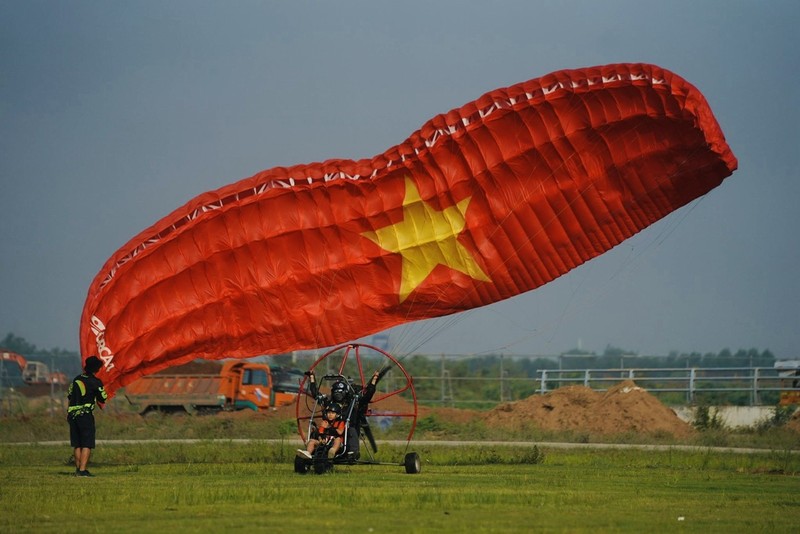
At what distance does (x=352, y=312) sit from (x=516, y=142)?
3.70m

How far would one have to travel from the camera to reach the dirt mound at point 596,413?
29483 mm

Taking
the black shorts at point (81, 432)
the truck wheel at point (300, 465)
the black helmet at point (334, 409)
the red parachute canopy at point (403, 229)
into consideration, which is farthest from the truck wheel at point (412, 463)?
the black shorts at point (81, 432)

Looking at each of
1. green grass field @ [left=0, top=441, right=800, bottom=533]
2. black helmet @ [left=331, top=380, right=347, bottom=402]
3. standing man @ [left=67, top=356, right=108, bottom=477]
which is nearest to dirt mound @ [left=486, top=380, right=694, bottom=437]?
green grass field @ [left=0, top=441, right=800, bottom=533]

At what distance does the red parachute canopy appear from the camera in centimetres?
1612

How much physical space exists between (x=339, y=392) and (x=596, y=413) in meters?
16.8

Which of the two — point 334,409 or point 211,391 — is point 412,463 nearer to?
point 334,409

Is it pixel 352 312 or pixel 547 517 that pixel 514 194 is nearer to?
pixel 352 312

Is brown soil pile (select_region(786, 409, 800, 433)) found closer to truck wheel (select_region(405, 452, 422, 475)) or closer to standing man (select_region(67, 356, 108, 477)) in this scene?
truck wheel (select_region(405, 452, 422, 475))

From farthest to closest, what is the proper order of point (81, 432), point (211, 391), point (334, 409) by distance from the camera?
point (211, 391)
point (81, 432)
point (334, 409)

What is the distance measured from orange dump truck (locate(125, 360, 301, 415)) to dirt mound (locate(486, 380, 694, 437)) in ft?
30.9

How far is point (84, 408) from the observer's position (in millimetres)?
15836

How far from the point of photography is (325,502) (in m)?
11.7

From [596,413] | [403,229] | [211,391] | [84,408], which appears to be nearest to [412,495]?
[403,229]

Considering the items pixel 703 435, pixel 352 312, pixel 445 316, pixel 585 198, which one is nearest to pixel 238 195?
pixel 352 312
